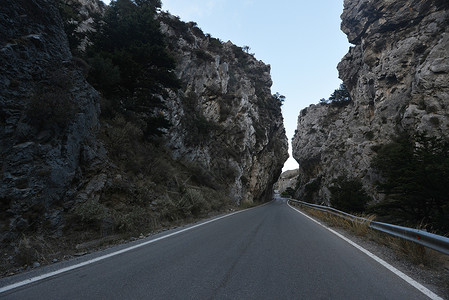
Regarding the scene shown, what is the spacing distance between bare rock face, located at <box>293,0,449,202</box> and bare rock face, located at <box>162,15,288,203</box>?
14493mm

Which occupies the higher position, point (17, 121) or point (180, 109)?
point (180, 109)

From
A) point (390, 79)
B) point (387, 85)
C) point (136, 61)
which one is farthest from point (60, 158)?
point (390, 79)

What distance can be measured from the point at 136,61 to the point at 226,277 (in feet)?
48.4

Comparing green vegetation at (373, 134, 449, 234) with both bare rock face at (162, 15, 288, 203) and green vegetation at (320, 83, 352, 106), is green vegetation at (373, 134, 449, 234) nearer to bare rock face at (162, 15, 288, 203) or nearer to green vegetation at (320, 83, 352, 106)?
bare rock face at (162, 15, 288, 203)

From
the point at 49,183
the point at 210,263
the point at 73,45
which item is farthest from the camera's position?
the point at 73,45

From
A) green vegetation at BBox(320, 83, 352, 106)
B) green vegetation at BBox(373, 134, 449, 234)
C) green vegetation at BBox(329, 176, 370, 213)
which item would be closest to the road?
green vegetation at BBox(373, 134, 449, 234)

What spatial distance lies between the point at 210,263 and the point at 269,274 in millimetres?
1076

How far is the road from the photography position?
2.59 meters

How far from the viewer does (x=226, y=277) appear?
3.12 meters

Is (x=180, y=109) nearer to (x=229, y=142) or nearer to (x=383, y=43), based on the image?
(x=229, y=142)

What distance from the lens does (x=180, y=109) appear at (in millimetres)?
22953

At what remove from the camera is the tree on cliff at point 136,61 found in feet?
43.4

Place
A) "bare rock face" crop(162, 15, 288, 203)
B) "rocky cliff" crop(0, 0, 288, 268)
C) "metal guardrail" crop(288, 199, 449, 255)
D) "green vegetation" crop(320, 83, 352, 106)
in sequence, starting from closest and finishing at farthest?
"metal guardrail" crop(288, 199, 449, 255) → "rocky cliff" crop(0, 0, 288, 268) → "bare rock face" crop(162, 15, 288, 203) → "green vegetation" crop(320, 83, 352, 106)

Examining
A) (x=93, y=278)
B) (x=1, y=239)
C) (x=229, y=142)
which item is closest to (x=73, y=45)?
(x=1, y=239)
